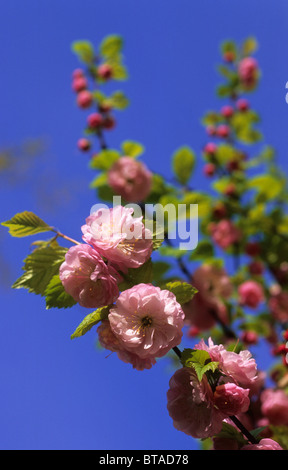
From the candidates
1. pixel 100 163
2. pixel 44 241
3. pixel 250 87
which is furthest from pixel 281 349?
pixel 250 87

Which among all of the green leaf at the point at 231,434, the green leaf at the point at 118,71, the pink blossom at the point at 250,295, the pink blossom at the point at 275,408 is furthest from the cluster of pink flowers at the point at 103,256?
the green leaf at the point at 118,71

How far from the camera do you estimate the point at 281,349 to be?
2.42 ft

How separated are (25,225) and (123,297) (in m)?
0.23

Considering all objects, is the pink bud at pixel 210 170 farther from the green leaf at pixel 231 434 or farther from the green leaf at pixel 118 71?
the green leaf at pixel 231 434

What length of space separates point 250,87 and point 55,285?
8.25 feet

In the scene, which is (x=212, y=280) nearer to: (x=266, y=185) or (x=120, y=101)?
(x=266, y=185)

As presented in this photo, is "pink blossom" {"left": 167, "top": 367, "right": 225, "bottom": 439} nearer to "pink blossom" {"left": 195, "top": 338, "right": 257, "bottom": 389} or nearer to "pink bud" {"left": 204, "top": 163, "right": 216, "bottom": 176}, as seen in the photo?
"pink blossom" {"left": 195, "top": 338, "right": 257, "bottom": 389}

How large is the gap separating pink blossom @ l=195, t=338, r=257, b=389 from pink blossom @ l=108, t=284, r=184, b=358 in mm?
56

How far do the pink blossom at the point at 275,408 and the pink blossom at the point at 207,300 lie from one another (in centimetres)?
55

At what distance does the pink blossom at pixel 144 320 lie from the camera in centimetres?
63

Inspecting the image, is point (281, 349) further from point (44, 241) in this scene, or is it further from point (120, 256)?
point (44, 241)

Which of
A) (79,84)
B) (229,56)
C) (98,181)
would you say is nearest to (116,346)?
(98,181)

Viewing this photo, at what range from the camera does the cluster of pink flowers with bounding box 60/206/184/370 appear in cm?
63
